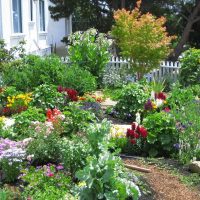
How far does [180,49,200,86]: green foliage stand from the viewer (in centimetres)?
1258

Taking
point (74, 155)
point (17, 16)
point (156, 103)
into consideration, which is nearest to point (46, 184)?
point (74, 155)

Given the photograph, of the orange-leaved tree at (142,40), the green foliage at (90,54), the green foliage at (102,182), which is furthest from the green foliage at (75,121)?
the green foliage at (90,54)

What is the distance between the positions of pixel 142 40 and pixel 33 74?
3.31 m

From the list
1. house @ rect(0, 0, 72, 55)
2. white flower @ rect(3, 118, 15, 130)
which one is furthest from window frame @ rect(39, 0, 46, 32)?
white flower @ rect(3, 118, 15, 130)

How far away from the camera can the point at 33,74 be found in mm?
10539

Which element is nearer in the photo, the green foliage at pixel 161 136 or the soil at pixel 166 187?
the soil at pixel 166 187

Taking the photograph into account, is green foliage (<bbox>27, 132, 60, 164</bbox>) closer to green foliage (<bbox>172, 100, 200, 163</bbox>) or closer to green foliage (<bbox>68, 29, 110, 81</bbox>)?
green foliage (<bbox>172, 100, 200, 163</bbox>)

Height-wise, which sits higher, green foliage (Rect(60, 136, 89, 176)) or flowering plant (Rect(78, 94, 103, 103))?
green foliage (Rect(60, 136, 89, 176))

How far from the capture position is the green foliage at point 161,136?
20.0 ft

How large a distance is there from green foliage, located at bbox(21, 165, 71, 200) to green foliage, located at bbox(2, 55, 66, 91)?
5.60m

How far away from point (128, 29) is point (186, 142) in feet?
23.0

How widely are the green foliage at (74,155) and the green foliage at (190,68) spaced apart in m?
8.45

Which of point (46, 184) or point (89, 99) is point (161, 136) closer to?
point (46, 184)

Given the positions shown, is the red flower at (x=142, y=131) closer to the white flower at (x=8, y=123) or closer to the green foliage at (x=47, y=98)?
the white flower at (x=8, y=123)
